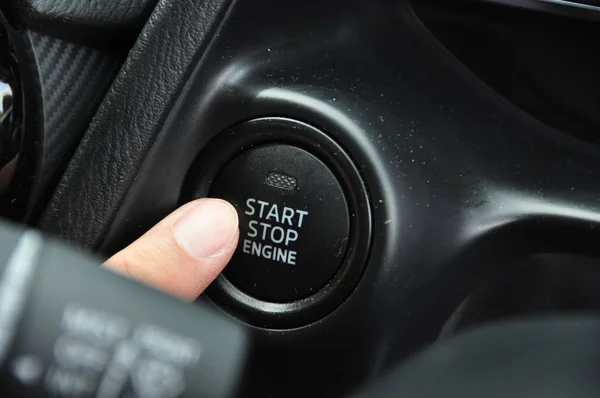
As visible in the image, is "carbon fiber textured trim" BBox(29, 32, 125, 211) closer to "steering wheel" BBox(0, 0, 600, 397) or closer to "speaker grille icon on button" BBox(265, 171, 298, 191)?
"steering wheel" BBox(0, 0, 600, 397)

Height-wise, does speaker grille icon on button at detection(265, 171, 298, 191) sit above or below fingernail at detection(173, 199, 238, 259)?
above

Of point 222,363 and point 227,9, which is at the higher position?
point 227,9

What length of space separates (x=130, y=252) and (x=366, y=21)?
32 cm

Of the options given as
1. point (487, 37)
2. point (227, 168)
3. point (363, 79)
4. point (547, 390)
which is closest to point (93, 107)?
point (227, 168)

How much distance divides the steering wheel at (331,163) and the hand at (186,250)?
0.12ft

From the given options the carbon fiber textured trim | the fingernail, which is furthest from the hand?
the carbon fiber textured trim

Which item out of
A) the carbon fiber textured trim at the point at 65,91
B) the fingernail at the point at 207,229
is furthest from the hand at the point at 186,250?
the carbon fiber textured trim at the point at 65,91

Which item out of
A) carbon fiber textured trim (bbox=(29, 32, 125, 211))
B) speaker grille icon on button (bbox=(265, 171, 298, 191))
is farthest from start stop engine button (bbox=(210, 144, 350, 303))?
carbon fiber textured trim (bbox=(29, 32, 125, 211))

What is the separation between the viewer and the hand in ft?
2.04

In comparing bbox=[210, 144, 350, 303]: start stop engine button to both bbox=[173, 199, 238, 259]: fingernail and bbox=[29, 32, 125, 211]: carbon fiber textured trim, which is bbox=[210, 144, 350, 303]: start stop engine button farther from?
bbox=[29, 32, 125, 211]: carbon fiber textured trim

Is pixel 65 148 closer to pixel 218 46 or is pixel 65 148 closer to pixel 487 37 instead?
pixel 218 46

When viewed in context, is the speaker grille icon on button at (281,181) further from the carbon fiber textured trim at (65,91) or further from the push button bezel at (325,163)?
the carbon fiber textured trim at (65,91)

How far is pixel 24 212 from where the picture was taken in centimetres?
74

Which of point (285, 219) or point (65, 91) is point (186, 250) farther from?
point (65, 91)
